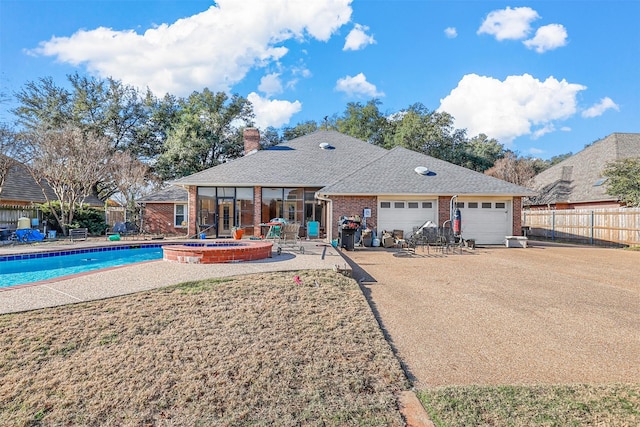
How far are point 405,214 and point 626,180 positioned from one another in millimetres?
10439

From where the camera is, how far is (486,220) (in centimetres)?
1677

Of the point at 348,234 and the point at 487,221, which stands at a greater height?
the point at 487,221

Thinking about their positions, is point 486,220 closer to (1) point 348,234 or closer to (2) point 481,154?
(1) point 348,234

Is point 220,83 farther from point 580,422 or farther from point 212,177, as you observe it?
point 580,422

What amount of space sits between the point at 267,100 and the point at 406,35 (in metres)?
19.6

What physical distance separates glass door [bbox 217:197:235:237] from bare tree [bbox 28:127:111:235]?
811cm

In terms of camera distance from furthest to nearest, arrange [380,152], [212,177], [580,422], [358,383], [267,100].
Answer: [267,100]
[380,152]
[212,177]
[358,383]
[580,422]

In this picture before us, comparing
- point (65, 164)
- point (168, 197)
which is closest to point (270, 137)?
point (168, 197)

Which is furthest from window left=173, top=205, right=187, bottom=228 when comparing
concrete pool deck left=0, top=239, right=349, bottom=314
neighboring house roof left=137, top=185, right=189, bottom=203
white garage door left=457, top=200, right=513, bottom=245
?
white garage door left=457, top=200, right=513, bottom=245

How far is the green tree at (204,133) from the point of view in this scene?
28.2m

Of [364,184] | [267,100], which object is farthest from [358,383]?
[267,100]

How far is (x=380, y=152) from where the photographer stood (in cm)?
2194

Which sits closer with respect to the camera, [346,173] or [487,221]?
[487,221]

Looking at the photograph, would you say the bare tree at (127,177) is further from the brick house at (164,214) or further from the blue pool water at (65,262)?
the blue pool water at (65,262)
